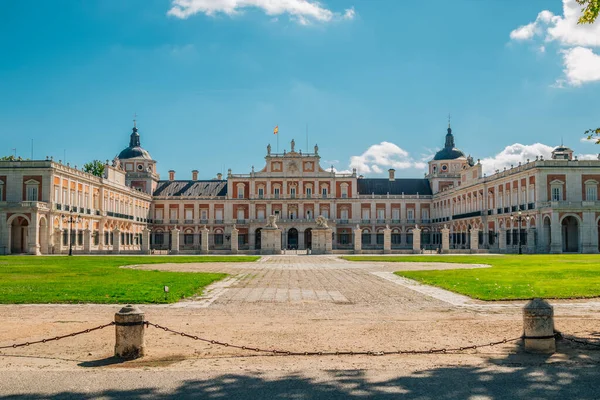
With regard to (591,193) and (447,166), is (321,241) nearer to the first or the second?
(591,193)

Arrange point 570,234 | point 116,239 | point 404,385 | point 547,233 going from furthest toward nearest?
point 570,234, point 116,239, point 547,233, point 404,385

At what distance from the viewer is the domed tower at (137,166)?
277 feet

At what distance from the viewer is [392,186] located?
88.8 m

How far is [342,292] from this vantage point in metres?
16.3

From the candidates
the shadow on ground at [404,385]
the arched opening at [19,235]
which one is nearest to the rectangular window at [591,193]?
the arched opening at [19,235]

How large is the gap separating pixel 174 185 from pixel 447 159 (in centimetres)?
3987

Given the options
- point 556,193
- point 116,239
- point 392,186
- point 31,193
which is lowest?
point 116,239

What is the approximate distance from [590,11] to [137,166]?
261 feet

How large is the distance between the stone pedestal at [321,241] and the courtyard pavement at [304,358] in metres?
A: 41.1

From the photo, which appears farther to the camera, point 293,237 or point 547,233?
point 293,237

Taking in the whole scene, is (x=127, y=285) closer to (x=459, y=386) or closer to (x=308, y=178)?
(x=459, y=386)

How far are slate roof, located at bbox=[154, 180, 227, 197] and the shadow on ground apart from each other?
3160 inches

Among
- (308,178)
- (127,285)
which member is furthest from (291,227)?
(127,285)

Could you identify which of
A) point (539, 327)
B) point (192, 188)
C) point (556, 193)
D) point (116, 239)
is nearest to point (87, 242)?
point (116, 239)
